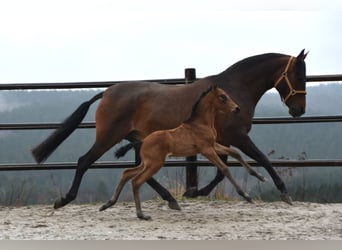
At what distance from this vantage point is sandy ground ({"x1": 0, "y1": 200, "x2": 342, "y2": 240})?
13.3 feet

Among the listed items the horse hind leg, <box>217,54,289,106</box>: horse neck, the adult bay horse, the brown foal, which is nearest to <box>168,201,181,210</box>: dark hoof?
the adult bay horse

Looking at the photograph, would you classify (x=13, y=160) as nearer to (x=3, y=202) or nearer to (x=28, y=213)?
(x=3, y=202)

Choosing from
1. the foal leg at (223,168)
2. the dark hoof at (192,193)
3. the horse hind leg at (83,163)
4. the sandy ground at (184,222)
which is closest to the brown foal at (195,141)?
the foal leg at (223,168)

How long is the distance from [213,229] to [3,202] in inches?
100

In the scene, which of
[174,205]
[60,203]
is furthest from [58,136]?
[174,205]

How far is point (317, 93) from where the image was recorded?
568 cm

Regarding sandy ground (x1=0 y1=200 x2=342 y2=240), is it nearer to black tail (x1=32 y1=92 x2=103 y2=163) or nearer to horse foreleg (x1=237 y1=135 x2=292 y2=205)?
horse foreleg (x1=237 y1=135 x2=292 y2=205)

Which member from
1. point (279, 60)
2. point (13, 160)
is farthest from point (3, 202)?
point (279, 60)

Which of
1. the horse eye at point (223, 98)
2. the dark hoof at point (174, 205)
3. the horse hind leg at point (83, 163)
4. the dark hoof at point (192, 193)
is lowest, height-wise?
the dark hoof at point (174, 205)

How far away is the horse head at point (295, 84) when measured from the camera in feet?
15.4

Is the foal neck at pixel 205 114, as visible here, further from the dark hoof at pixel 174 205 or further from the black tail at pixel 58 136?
the black tail at pixel 58 136

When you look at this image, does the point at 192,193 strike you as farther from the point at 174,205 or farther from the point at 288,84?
the point at 288,84

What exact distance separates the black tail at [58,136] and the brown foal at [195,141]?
0.94 metres

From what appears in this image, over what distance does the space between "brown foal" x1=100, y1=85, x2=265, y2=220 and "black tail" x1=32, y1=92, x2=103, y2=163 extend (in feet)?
3.07
